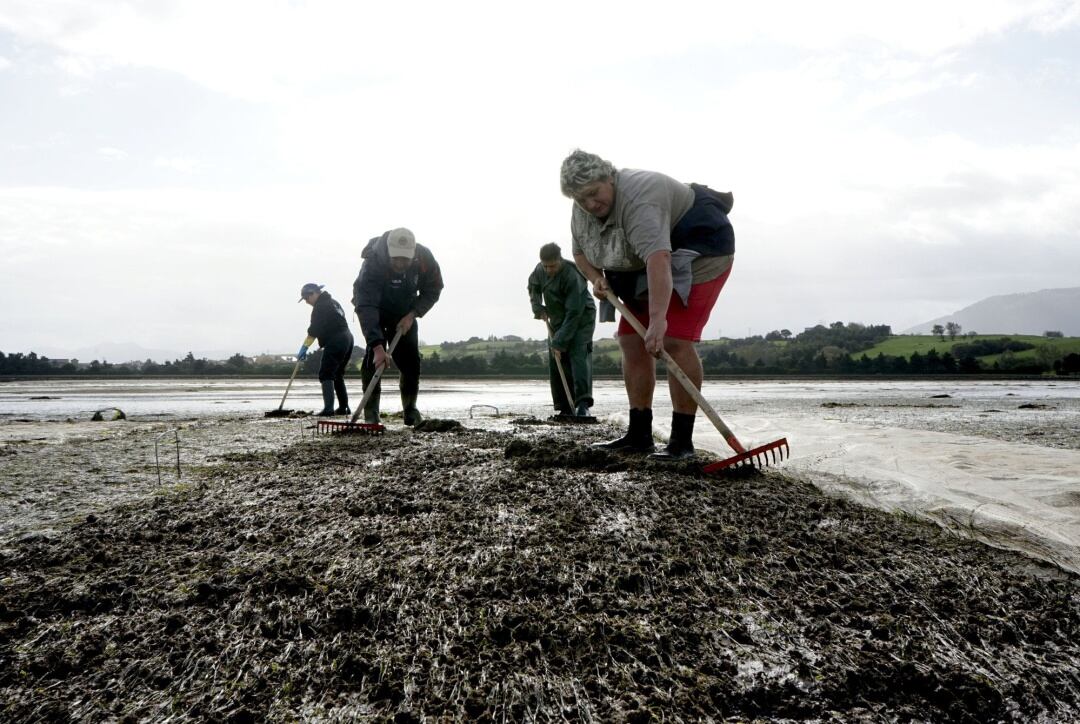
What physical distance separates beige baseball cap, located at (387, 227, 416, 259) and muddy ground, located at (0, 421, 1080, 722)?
3.90 meters

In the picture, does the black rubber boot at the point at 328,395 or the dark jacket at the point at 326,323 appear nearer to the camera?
the black rubber boot at the point at 328,395

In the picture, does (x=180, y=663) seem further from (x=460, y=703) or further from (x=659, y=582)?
(x=659, y=582)

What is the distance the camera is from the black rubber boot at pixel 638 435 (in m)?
3.75

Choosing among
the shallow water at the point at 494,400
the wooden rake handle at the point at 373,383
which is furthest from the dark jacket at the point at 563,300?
the wooden rake handle at the point at 373,383

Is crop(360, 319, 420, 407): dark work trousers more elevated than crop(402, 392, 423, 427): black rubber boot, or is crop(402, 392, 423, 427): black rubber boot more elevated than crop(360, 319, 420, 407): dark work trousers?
crop(360, 319, 420, 407): dark work trousers

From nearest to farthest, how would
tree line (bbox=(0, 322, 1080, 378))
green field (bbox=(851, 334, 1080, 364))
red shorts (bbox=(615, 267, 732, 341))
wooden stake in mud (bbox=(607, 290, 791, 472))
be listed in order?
wooden stake in mud (bbox=(607, 290, 791, 472))
red shorts (bbox=(615, 267, 732, 341))
tree line (bbox=(0, 322, 1080, 378))
green field (bbox=(851, 334, 1080, 364))

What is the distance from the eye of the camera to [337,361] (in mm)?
8906

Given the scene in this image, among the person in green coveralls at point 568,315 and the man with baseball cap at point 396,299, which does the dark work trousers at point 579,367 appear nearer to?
the person in green coveralls at point 568,315

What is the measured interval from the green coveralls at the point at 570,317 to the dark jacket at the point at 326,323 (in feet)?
9.28

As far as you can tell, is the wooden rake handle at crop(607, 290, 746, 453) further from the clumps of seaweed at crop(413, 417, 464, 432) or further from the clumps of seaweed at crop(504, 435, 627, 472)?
the clumps of seaweed at crop(413, 417, 464, 432)

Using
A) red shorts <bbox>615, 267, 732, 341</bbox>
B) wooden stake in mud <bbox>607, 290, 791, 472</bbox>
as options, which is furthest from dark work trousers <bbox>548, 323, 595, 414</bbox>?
red shorts <bbox>615, 267, 732, 341</bbox>

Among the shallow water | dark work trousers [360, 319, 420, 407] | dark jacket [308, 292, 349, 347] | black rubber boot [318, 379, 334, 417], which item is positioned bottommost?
the shallow water

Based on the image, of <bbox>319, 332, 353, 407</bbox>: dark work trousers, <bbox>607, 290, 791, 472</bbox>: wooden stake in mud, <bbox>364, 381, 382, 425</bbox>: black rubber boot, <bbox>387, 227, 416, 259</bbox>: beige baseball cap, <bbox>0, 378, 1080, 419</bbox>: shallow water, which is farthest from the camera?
<bbox>0, 378, 1080, 419</bbox>: shallow water

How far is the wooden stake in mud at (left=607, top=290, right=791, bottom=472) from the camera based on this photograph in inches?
117
